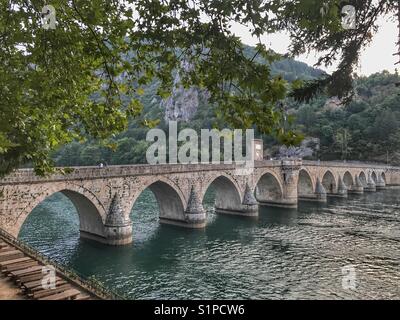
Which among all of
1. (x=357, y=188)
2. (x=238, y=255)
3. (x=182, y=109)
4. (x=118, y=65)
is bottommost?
(x=238, y=255)

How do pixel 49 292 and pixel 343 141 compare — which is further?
pixel 343 141

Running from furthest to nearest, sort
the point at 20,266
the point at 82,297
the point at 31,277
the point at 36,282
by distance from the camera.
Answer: the point at 20,266 → the point at 31,277 → the point at 36,282 → the point at 82,297

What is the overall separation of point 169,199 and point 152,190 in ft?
7.32

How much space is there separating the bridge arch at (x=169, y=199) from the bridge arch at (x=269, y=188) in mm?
18532

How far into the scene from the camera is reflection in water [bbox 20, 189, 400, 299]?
1988 centimetres

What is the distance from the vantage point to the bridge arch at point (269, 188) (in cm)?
5100

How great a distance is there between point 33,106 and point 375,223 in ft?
129

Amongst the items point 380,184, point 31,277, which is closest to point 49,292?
point 31,277

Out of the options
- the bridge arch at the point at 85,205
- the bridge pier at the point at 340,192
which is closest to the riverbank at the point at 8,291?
the bridge arch at the point at 85,205

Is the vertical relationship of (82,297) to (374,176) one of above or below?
below

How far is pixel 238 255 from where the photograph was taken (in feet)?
86.4

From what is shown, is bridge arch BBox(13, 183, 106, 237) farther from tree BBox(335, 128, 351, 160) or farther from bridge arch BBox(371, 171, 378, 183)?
tree BBox(335, 128, 351, 160)

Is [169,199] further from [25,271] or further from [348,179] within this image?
[348,179]

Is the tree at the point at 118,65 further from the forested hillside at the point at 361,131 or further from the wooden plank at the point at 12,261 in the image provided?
the forested hillside at the point at 361,131
